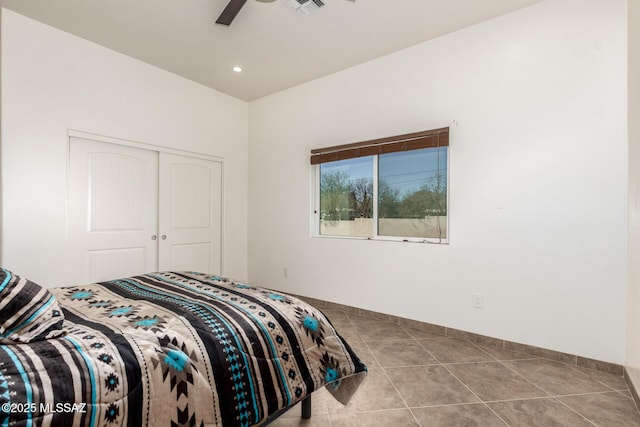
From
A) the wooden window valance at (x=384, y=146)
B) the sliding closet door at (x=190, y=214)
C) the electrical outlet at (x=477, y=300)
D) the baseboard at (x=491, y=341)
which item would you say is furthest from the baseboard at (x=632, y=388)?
the sliding closet door at (x=190, y=214)

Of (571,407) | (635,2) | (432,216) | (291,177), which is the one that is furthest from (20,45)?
(571,407)

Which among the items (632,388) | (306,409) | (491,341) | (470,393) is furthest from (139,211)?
(632,388)

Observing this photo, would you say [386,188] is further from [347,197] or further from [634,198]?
[634,198]

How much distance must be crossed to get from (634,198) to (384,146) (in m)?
1.93

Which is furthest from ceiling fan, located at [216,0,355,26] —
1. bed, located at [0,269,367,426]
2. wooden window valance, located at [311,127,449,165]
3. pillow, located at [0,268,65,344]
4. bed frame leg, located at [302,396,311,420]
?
bed frame leg, located at [302,396,311,420]

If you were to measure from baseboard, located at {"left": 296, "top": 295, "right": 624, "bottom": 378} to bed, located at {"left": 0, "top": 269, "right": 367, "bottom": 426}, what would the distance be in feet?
5.15

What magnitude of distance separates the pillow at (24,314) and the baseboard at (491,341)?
2.76 meters

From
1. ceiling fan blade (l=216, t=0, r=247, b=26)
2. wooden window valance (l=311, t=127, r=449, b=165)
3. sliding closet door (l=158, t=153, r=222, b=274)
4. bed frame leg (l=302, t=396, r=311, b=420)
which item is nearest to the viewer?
bed frame leg (l=302, t=396, r=311, b=420)

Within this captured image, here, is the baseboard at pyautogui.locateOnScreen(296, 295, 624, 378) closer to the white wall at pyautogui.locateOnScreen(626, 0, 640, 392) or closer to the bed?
the white wall at pyautogui.locateOnScreen(626, 0, 640, 392)

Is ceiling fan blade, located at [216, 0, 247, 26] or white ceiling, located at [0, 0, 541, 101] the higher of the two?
white ceiling, located at [0, 0, 541, 101]

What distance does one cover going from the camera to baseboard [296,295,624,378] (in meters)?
2.25

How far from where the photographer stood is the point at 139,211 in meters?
3.55

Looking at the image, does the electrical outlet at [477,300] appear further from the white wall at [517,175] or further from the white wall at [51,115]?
the white wall at [51,115]

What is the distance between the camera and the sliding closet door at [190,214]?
3770mm
